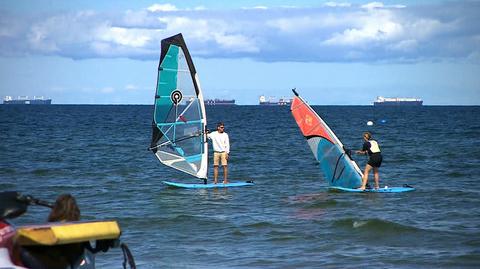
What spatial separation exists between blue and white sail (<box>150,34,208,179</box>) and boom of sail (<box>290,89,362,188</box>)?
250 centimetres

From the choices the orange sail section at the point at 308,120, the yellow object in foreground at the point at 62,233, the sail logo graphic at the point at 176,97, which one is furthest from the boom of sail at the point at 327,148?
the yellow object in foreground at the point at 62,233


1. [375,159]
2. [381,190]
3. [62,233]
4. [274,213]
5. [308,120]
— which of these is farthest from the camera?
[308,120]

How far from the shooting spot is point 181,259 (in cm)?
1065

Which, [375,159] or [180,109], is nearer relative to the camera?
[375,159]

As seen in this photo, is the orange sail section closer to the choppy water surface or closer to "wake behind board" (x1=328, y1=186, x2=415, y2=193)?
"wake behind board" (x1=328, y1=186, x2=415, y2=193)

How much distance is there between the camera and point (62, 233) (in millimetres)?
5363

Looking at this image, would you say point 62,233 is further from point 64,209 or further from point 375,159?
point 375,159

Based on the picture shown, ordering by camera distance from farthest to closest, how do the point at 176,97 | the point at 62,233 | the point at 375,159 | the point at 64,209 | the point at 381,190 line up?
the point at 176,97, the point at 381,190, the point at 375,159, the point at 64,209, the point at 62,233

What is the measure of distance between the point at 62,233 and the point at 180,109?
1403 cm

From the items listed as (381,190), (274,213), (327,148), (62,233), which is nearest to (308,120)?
(327,148)

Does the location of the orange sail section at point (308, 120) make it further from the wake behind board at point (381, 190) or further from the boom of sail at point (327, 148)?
the wake behind board at point (381, 190)

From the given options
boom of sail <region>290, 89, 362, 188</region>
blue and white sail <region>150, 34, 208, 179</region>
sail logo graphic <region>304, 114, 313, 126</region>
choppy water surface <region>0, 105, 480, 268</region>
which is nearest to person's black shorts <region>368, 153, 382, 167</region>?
boom of sail <region>290, 89, 362, 188</region>

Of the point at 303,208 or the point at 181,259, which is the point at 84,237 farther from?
the point at 303,208

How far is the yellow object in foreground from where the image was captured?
530 cm
